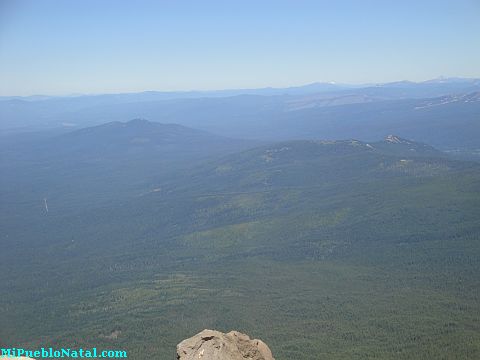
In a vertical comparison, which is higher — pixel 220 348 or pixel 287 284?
pixel 220 348

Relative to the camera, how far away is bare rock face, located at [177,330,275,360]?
4378 centimetres

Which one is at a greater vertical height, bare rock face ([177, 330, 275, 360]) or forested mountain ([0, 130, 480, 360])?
bare rock face ([177, 330, 275, 360])

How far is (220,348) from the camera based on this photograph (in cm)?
4428

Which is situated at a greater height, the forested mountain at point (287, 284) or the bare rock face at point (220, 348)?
the bare rock face at point (220, 348)

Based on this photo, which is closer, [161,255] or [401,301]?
[401,301]

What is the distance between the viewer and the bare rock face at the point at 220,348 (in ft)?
144

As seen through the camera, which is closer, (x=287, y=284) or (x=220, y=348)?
(x=220, y=348)

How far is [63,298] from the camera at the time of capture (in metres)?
137

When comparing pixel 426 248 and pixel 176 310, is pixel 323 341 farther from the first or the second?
pixel 426 248

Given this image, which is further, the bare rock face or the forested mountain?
the forested mountain

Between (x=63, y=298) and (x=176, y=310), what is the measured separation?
41141mm

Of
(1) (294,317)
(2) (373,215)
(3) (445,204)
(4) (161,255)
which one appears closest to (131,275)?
(4) (161,255)

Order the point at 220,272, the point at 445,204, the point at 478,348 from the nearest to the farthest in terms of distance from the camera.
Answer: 1. the point at 478,348
2. the point at 220,272
3. the point at 445,204

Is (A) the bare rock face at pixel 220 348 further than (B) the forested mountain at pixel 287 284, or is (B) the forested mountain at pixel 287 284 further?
(B) the forested mountain at pixel 287 284
